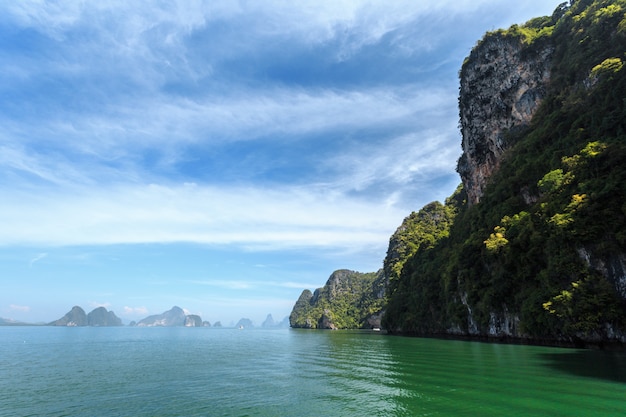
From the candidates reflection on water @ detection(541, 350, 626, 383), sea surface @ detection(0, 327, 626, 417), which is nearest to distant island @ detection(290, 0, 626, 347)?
reflection on water @ detection(541, 350, 626, 383)

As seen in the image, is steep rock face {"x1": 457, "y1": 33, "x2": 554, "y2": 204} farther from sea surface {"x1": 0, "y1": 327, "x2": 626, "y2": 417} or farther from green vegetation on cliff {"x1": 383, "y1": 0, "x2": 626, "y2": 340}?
sea surface {"x1": 0, "y1": 327, "x2": 626, "y2": 417}

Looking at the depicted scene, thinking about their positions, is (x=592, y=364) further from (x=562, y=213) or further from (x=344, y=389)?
(x=344, y=389)

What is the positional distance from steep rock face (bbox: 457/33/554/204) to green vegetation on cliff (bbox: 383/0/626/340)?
2202mm

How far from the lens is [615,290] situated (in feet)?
97.9

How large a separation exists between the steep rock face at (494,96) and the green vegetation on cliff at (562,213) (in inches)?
86.7

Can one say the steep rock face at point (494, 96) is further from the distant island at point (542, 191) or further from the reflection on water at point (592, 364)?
the reflection on water at point (592, 364)

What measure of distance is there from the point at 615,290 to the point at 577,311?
11.5 ft

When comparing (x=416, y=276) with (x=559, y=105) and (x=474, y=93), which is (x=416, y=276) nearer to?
(x=474, y=93)

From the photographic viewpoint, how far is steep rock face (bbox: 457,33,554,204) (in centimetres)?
6456

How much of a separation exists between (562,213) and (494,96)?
47.5 metres

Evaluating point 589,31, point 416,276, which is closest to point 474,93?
point 589,31

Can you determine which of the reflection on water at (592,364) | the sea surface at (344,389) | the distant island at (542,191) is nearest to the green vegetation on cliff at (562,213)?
the distant island at (542,191)

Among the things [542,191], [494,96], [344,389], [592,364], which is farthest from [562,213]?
[494,96]

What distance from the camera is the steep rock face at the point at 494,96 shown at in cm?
6456
